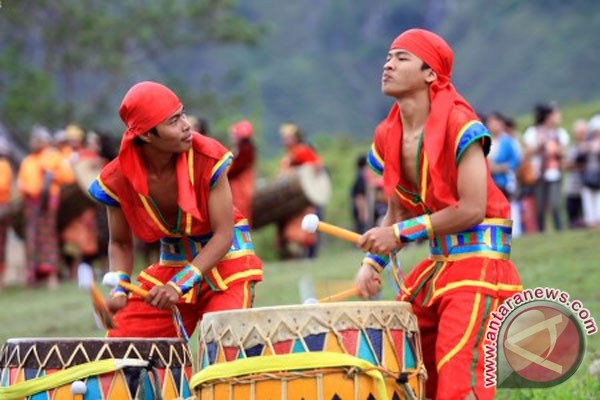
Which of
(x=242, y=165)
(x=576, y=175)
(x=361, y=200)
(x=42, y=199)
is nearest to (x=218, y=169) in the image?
(x=242, y=165)

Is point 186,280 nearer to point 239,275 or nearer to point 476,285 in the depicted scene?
point 239,275

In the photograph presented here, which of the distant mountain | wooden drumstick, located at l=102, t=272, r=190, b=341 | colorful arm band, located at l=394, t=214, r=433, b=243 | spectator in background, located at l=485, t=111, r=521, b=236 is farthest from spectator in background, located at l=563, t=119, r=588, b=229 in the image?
the distant mountain

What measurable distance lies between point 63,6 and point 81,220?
1330cm

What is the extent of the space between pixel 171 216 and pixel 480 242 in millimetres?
1438

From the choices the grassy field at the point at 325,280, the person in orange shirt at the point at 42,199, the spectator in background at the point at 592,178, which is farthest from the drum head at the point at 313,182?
the spectator in background at the point at 592,178

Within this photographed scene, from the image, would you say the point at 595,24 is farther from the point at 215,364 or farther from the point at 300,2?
the point at 215,364

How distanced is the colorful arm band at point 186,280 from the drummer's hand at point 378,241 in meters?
0.86

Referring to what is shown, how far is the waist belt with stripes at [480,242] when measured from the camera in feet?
19.5

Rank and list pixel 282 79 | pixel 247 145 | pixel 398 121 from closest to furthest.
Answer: pixel 398 121 < pixel 247 145 < pixel 282 79

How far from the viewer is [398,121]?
243 inches

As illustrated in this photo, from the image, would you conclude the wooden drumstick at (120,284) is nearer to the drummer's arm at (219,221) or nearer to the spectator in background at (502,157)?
the drummer's arm at (219,221)

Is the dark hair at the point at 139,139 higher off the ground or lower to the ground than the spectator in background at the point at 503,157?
lower

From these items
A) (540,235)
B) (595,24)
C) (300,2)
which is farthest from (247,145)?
(300,2)

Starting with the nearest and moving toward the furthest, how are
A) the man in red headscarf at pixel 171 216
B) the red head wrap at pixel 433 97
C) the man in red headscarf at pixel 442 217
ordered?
1. the man in red headscarf at pixel 442 217
2. the red head wrap at pixel 433 97
3. the man in red headscarf at pixel 171 216
